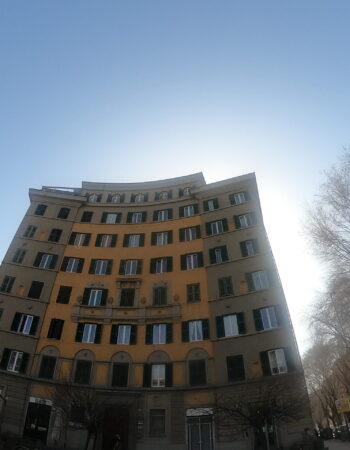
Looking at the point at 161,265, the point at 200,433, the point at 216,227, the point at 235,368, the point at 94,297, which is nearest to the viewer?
the point at 200,433

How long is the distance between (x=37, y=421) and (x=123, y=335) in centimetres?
859

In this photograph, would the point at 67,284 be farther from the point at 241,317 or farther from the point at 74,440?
the point at 241,317

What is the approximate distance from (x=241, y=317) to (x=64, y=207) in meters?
23.6

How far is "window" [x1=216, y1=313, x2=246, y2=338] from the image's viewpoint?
26.8m

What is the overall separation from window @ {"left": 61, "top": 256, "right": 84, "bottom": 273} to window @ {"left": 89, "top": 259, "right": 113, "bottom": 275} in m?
1.07

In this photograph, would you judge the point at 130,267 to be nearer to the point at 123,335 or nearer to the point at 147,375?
the point at 123,335

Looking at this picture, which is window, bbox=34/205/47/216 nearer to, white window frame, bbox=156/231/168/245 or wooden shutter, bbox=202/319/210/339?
white window frame, bbox=156/231/168/245

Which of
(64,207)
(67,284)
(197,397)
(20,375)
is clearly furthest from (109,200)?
(197,397)

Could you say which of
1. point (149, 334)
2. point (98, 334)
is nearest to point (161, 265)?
point (149, 334)

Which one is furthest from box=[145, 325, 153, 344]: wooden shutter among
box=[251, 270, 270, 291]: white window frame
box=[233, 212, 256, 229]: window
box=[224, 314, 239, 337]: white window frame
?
box=[233, 212, 256, 229]: window

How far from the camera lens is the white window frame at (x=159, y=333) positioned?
28.2m

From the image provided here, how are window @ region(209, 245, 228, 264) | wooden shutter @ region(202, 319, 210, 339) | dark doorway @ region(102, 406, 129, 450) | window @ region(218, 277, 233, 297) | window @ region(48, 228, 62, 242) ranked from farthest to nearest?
window @ region(48, 228, 62, 242) < window @ region(209, 245, 228, 264) < window @ region(218, 277, 233, 297) < wooden shutter @ region(202, 319, 210, 339) < dark doorway @ region(102, 406, 129, 450)

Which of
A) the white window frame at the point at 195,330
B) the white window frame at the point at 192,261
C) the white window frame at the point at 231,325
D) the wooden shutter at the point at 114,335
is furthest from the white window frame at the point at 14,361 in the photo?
the white window frame at the point at 231,325

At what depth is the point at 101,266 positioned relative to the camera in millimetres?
33406
